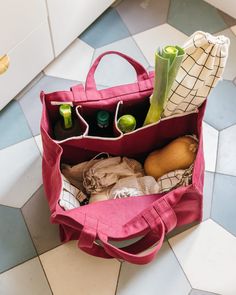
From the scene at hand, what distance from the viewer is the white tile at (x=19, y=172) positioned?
3.37 ft

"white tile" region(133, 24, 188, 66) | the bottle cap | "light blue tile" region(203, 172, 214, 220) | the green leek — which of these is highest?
the green leek

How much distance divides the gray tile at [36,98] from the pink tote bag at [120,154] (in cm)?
25

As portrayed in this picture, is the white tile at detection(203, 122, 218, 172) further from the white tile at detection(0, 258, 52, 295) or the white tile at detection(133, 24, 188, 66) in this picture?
the white tile at detection(0, 258, 52, 295)

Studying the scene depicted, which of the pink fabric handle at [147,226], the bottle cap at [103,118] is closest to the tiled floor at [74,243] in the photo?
the pink fabric handle at [147,226]

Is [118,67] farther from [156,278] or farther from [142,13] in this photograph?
[156,278]

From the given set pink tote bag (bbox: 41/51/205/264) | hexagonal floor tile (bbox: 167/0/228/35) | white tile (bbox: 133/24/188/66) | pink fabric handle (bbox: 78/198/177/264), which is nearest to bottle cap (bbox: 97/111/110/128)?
pink tote bag (bbox: 41/51/205/264)

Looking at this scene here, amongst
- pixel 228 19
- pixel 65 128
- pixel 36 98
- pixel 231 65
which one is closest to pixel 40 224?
pixel 65 128

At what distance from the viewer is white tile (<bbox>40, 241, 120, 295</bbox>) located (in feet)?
3.06

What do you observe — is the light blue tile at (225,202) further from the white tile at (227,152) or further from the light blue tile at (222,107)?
the light blue tile at (222,107)

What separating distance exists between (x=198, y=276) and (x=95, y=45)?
747 mm

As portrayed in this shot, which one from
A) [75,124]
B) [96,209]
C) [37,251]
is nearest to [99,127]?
[75,124]

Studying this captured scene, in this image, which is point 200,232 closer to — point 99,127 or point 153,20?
point 99,127

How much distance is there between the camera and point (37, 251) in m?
0.97

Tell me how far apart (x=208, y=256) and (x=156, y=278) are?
139 mm
